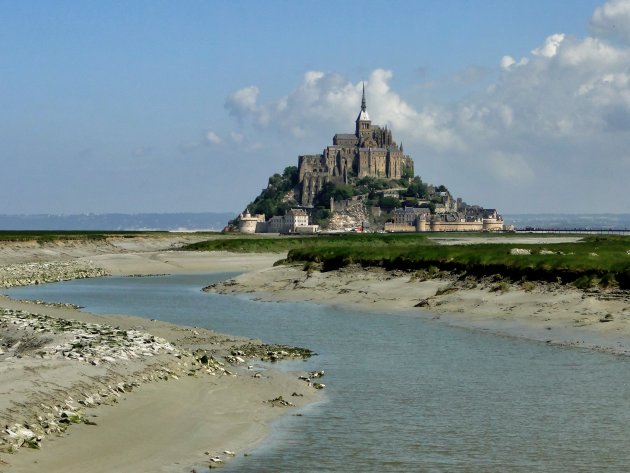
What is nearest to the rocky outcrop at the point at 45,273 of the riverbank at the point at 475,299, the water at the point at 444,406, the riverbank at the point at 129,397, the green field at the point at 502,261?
the riverbank at the point at 475,299

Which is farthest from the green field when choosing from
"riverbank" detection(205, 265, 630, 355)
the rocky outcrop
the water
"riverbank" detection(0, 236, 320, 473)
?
the rocky outcrop

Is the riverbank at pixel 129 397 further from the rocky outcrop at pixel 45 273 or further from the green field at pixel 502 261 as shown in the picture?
the rocky outcrop at pixel 45 273

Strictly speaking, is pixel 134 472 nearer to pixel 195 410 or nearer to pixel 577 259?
pixel 195 410

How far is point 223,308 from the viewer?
47094mm

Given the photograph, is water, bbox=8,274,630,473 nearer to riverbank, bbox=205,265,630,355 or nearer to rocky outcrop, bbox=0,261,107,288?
riverbank, bbox=205,265,630,355

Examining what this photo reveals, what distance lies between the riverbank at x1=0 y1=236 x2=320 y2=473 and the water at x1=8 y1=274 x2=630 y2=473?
3.15ft

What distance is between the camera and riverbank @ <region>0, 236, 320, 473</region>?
16.5m

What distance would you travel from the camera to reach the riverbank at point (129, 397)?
16453mm

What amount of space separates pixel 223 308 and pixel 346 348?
16657mm

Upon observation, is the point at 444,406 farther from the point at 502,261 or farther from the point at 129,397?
the point at 502,261

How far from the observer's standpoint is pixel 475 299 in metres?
42.4

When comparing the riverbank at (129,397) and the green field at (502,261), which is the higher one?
the green field at (502,261)

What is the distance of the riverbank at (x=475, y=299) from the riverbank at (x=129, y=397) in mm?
9380

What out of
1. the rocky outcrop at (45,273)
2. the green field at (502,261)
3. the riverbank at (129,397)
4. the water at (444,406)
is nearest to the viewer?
the riverbank at (129,397)
